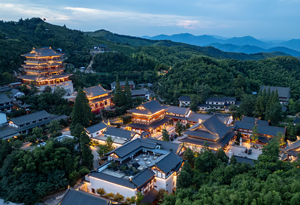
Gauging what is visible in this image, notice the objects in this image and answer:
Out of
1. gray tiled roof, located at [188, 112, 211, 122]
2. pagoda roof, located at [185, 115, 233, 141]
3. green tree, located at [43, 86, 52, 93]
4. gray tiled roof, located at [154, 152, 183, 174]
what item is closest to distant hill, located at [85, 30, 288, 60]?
green tree, located at [43, 86, 52, 93]

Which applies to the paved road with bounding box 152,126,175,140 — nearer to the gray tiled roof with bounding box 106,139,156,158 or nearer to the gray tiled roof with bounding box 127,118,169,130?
the gray tiled roof with bounding box 127,118,169,130

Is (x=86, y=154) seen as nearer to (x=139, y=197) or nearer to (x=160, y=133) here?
(x=139, y=197)

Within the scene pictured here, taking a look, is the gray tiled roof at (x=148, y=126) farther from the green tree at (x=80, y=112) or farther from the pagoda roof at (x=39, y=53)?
the pagoda roof at (x=39, y=53)

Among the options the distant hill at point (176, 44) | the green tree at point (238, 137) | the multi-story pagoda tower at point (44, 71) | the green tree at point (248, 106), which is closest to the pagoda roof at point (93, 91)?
the multi-story pagoda tower at point (44, 71)

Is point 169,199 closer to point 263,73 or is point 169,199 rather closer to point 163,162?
point 163,162

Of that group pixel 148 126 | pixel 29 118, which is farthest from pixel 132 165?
pixel 29 118

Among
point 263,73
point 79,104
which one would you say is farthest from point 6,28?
point 263,73

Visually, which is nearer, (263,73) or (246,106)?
(246,106)
